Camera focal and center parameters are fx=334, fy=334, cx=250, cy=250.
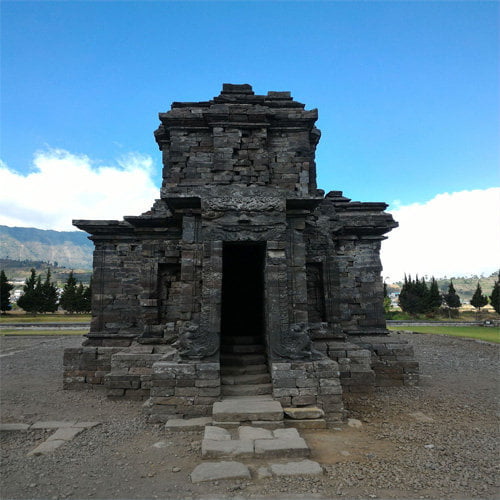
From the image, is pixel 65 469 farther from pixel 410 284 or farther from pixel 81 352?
pixel 410 284

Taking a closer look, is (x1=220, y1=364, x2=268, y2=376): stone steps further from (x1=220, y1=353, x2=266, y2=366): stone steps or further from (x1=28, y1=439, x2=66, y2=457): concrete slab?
(x1=28, y1=439, x2=66, y2=457): concrete slab

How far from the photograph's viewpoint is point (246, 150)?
33.2 feet

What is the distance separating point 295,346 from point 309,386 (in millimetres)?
773

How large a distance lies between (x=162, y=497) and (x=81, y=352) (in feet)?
23.7

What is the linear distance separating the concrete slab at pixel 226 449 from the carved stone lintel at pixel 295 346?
1.96 metres

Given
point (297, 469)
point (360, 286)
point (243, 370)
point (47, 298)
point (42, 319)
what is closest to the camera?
point (297, 469)

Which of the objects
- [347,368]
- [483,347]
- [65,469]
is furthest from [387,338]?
[483,347]

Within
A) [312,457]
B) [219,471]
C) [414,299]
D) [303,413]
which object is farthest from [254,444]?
[414,299]

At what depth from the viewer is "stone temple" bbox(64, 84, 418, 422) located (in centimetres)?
660

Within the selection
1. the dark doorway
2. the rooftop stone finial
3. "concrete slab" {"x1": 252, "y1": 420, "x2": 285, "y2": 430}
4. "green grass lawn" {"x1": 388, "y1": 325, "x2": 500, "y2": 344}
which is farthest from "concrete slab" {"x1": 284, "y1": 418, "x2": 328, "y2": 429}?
"green grass lawn" {"x1": 388, "y1": 325, "x2": 500, "y2": 344}

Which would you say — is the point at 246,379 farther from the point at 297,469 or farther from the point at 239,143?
the point at 239,143

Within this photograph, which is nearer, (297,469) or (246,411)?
(297,469)

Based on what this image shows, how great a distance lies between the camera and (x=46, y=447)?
5414 millimetres

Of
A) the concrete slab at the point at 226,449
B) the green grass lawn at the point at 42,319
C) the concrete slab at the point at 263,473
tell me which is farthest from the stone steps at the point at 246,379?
the green grass lawn at the point at 42,319
